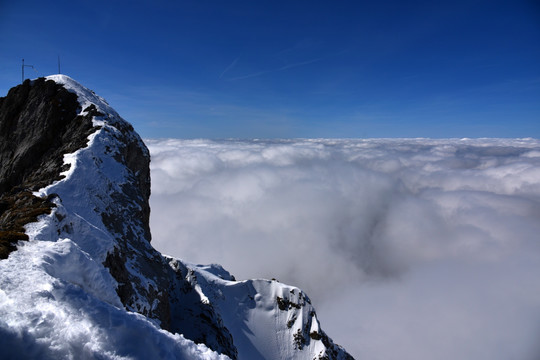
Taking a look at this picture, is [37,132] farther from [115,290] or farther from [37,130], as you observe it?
[115,290]

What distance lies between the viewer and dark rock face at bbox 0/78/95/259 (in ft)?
111

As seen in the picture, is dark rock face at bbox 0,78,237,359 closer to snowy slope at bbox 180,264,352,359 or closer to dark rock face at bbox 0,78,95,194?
dark rock face at bbox 0,78,95,194

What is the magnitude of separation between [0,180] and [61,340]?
42.9 m

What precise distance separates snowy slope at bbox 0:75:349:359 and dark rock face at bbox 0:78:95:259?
1.82 meters

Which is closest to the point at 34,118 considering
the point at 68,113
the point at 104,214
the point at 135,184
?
the point at 68,113

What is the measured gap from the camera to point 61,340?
24.0ft

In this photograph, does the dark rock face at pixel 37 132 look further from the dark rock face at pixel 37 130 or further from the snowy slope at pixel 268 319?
the snowy slope at pixel 268 319

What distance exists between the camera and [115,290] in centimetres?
1609

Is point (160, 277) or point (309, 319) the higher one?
point (160, 277)

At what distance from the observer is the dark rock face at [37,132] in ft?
111

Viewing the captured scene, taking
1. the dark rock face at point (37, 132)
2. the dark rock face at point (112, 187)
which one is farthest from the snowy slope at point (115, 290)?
the dark rock face at point (37, 132)

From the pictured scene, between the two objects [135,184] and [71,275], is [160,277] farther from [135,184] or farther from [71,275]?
[71,275]

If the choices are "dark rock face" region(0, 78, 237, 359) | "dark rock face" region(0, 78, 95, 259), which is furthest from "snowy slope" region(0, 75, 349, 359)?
"dark rock face" region(0, 78, 95, 259)

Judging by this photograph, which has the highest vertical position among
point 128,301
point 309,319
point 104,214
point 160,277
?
point 104,214
